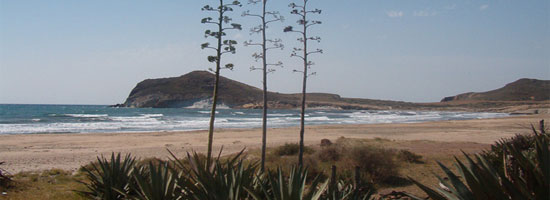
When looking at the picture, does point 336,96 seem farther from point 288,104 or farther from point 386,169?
point 386,169

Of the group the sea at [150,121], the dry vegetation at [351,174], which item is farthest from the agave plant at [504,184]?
the sea at [150,121]

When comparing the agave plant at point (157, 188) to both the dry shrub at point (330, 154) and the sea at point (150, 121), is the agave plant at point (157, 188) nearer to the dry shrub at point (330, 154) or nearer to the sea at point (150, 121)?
the dry shrub at point (330, 154)

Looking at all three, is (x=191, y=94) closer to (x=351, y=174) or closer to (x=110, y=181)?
(x=351, y=174)

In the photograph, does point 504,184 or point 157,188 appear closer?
point 504,184

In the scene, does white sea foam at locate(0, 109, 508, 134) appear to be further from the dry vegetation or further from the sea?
the dry vegetation

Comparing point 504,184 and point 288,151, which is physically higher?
point 504,184

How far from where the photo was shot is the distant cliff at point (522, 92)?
132 meters

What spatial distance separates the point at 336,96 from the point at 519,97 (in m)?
79.4

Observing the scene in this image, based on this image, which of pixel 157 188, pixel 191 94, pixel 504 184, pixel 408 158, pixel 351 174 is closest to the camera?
pixel 504 184

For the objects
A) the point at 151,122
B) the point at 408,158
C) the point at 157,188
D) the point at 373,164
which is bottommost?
the point at 151,122

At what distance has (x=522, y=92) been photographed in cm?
14500

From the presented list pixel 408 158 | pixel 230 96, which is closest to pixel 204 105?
pixel 230 96

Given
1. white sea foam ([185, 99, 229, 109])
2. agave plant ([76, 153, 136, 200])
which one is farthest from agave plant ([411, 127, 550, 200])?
white sea foam ([185, 99, 229, 109])

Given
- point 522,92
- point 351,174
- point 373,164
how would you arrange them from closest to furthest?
point 351,174 → point 373,164 → point 522,92
